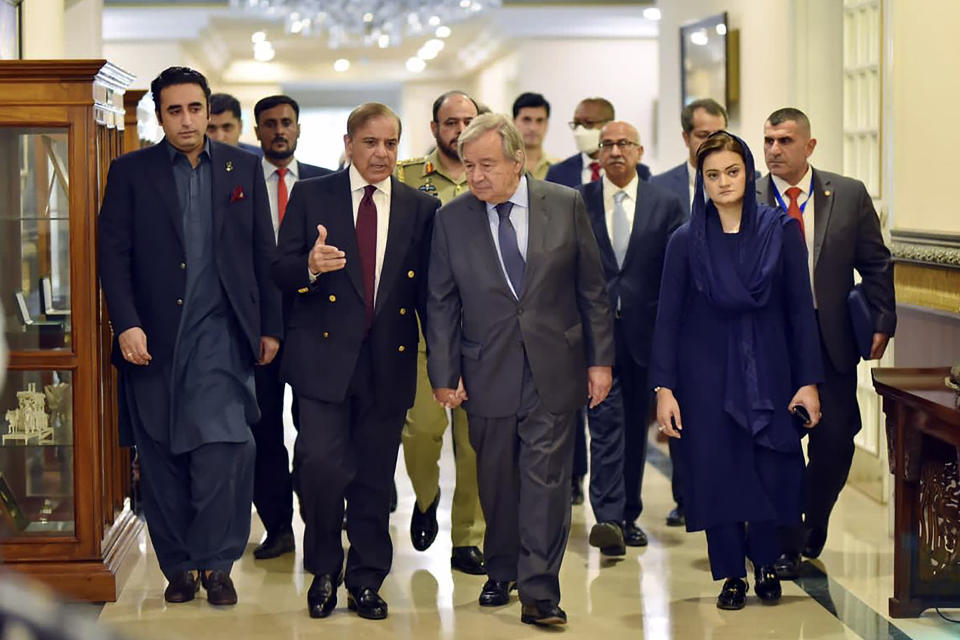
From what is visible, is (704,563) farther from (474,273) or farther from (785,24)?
(785,24)

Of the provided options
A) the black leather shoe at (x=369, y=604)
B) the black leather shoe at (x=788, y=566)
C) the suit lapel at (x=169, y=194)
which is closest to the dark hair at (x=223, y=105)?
the suit lapel at (x=169, y=194)

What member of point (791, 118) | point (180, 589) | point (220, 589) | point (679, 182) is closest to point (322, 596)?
point (220, 589)

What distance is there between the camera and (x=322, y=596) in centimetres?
458

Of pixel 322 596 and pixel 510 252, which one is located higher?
pixel 510 252

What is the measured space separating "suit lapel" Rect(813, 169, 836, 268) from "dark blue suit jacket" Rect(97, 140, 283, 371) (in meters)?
1.99

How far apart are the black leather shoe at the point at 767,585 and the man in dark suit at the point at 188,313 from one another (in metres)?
1.80

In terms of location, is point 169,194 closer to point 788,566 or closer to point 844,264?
point 844,264

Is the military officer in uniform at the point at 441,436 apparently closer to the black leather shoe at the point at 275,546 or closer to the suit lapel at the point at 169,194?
→ the black leather shoe at the point at 275,546

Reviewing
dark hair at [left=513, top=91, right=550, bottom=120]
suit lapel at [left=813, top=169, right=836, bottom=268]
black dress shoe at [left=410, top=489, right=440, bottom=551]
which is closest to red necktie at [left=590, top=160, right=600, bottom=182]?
dark hair at [left=513, top=91, right=550, bottom=120]

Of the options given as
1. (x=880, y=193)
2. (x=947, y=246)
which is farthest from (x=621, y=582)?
(x=880, y=193)

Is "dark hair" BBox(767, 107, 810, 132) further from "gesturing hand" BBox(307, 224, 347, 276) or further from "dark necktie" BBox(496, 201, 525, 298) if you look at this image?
"gesturing hand" BBox(307, 224, 347, 276)

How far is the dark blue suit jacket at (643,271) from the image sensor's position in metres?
5.62

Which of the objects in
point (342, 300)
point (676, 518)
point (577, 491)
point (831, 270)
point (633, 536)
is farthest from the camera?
point (577, 491)

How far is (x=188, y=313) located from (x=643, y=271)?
6.33 feet
